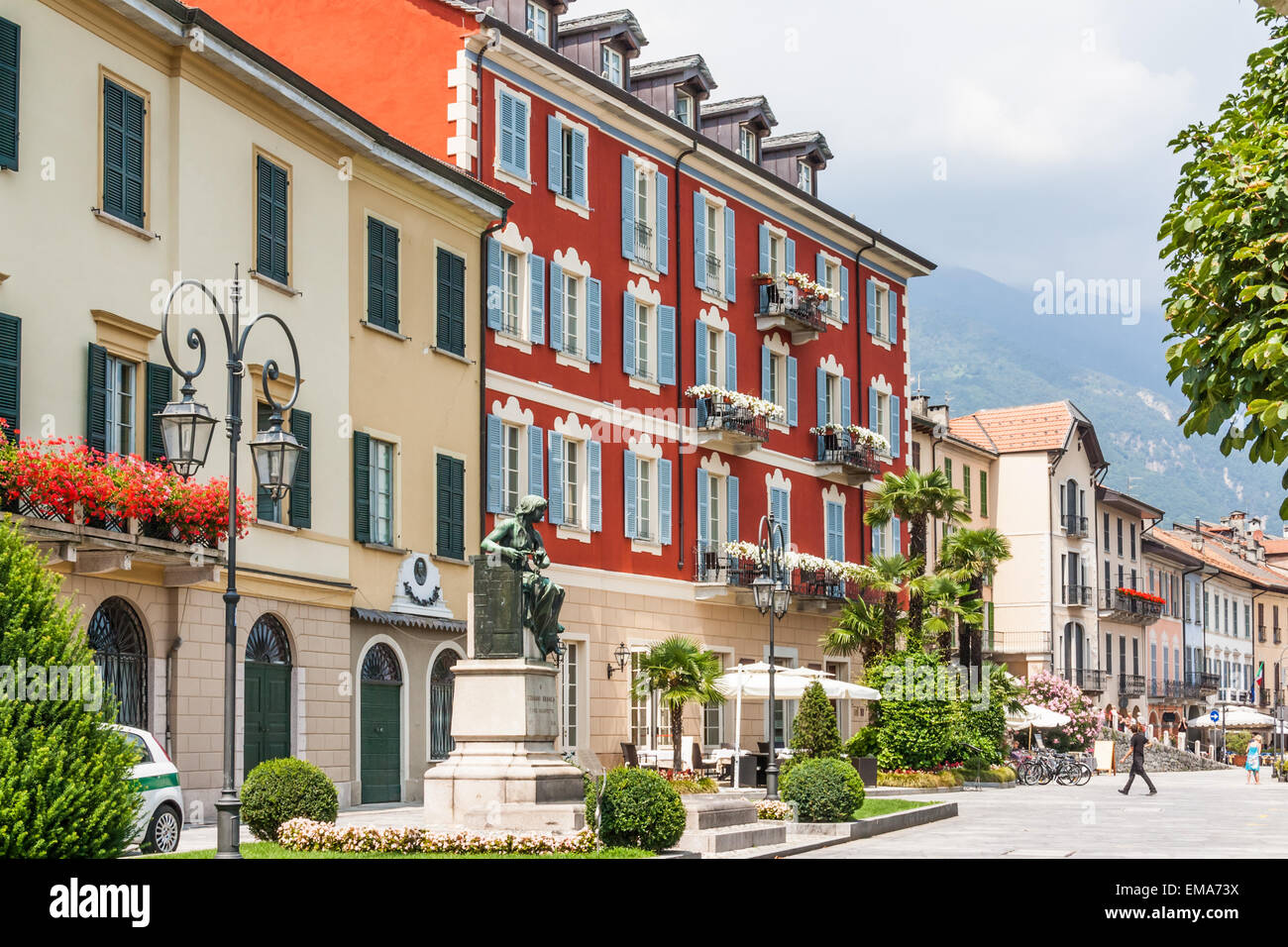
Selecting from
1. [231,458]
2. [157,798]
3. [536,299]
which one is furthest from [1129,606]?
[231,458]

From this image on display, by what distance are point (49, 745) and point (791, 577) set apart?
30503 mm

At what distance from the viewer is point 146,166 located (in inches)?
923

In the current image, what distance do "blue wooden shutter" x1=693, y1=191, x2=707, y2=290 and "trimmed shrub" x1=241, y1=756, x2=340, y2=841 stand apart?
919 inches

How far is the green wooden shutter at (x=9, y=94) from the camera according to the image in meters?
20.6

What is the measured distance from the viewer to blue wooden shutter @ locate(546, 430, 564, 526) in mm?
34781

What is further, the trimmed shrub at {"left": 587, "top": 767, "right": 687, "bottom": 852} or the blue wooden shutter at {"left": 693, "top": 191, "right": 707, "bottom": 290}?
the blue wooden shutter at {"left": 693, "top": 191, "right": 707, "bottom": 290}

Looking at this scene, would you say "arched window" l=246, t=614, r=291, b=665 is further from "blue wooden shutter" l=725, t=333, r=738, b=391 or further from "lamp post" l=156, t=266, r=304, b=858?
"blue wooden shutter" l=725, t=333, r=738, b=391

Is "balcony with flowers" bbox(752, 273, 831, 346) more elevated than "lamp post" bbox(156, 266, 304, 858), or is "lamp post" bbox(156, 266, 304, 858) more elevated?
"balcony with flowers" bbox(752, 273, 831, 346)

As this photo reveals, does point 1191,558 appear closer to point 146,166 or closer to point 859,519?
point 859,519

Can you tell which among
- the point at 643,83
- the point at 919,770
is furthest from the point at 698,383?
the point at 919,770

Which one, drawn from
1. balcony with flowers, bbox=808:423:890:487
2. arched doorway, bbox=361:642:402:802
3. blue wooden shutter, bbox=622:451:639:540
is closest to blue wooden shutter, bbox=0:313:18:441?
arched doorway, bbox=361:642:402:802

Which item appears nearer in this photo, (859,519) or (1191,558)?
(859,519)
